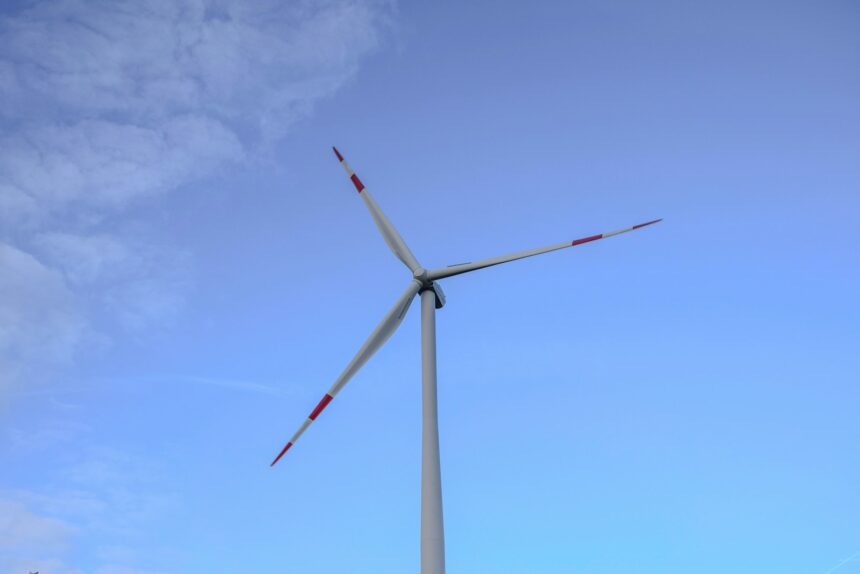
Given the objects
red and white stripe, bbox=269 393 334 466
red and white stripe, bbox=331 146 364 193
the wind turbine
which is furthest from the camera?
red and white stripe, bbox=331 146 364 193

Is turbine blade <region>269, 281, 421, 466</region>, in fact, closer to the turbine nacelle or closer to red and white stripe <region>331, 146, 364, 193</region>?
the turbine nacelle

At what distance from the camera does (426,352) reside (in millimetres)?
30438

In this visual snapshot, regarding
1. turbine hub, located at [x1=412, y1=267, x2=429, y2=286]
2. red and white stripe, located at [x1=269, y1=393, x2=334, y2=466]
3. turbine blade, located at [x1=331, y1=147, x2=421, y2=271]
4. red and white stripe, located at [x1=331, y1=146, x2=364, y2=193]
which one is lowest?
red and white stripe, located at [x1=269, y1=393, x2=334, y2=466]

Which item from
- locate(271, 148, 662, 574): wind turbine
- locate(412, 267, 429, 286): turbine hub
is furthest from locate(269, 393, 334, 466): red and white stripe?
locate(412, 267, 429, 286): turbine hub

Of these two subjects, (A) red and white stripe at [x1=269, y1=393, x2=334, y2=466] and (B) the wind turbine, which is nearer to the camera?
(B) the wind turbine

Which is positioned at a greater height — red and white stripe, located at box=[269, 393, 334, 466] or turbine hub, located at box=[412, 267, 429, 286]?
turbine hub, located at box=[412, 267, 429, 286]

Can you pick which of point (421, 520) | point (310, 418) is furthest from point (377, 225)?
point (421, 520)

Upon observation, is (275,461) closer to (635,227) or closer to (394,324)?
(394,324)

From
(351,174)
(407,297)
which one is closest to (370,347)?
(407,297)

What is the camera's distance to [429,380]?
29.2 m

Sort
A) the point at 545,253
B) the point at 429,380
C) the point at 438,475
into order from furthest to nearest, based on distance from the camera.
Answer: the point at 545,253, the point at 429,380, the point at 438,475

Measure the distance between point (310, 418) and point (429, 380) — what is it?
630 centimetres

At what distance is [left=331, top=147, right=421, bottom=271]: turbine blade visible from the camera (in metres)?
35.2

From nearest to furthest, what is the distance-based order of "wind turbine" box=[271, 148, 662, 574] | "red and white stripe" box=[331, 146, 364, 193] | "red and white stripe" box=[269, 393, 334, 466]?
"wind turbine" box=[271, 148, 662, 574] → "red and white stripe" box=[269, 393, 334, 466] → "red and white stripe" box=[331, 146, 364, 193]
